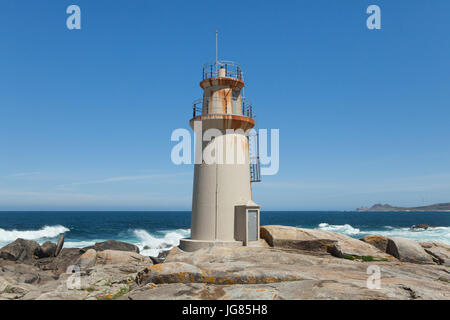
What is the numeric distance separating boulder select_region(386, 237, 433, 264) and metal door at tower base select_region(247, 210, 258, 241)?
17.6 feet

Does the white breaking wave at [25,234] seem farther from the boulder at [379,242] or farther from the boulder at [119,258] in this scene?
the boulder at [379,242]

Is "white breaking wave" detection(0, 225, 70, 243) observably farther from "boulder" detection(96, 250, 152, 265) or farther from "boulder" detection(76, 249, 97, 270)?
"boulder" detection(96, 250, 152, 265)

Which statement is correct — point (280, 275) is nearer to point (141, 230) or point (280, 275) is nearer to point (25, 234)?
point (25, 234)

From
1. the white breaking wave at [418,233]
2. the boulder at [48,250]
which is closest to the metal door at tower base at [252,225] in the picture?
the boulder at [48,250]

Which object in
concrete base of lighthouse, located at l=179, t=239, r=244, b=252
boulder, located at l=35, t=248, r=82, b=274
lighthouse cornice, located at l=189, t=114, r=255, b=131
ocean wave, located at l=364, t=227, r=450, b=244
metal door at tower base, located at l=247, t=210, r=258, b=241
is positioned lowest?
ocean wave, located at l=364, t=227, r=450, b=244

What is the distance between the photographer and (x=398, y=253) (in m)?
13.0

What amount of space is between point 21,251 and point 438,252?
24966 mm

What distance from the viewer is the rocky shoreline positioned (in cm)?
736

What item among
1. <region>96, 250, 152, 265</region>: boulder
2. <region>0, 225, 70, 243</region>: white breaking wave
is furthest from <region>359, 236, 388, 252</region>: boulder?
<region>0, 225, 70, 243</region>: white breaking wave

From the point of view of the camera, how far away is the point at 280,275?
8484 millimetres
